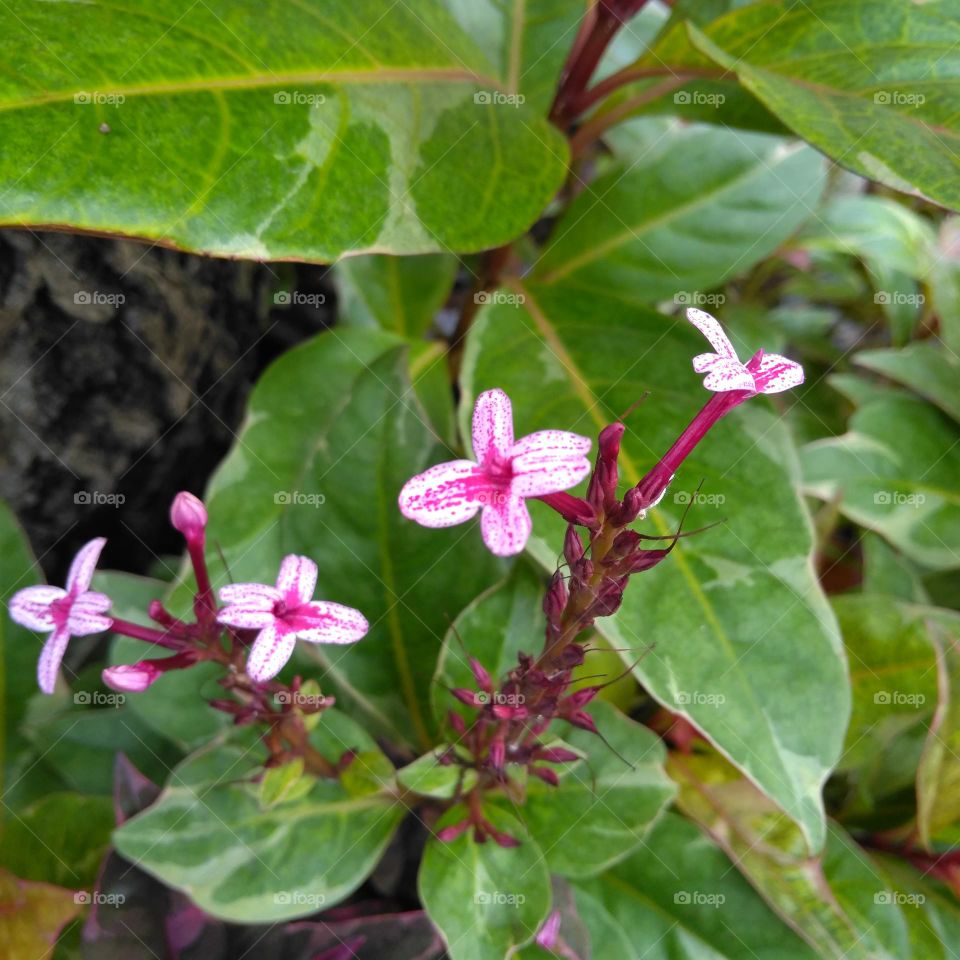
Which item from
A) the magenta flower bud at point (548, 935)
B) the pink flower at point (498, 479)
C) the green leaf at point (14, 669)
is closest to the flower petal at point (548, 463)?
the pink flower at point (498, 479)

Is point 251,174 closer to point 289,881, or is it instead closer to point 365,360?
point 365,360

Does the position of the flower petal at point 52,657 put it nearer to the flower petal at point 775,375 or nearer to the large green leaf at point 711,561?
the large green leaf at point 711,561

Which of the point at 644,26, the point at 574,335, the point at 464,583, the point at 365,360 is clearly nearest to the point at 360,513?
the point at 464,583

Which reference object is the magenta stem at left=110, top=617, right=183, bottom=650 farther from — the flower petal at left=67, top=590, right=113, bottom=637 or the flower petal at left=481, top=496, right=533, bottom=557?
the flower petal at left=481, top=496, right=533, bottom=557

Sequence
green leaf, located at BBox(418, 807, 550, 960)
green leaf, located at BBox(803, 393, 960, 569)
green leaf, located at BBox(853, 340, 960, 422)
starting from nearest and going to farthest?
green leaf, located at BBox(418, 807, 550, 960), green leaf, located at BBox(803, 393, 960, 569), green leaf, located at BBox(853, 340, 960, 422)

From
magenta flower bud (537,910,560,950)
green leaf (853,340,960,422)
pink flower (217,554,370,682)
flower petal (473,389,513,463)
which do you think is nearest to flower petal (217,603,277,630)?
pink flower (217,554,370,682)

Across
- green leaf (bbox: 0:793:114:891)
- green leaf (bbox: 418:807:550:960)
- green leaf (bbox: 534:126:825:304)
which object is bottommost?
green leaf (bbox: 0:793:114:891)
